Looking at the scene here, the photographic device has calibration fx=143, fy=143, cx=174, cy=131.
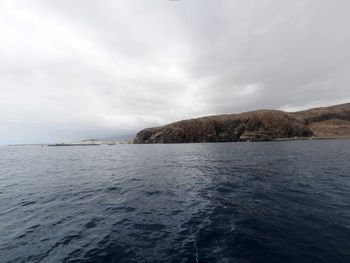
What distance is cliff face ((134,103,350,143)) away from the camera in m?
135

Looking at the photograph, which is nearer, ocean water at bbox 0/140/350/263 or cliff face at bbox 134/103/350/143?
ocean water at bbox 0/140/350/263

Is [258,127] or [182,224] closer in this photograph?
[182,224]

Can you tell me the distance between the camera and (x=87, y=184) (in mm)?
16531

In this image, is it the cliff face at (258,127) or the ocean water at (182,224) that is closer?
the ocean water at (182,224)

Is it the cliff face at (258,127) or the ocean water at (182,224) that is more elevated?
the cliff face at (258,127)

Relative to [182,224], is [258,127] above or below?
above

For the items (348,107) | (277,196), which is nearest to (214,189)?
(277,196)

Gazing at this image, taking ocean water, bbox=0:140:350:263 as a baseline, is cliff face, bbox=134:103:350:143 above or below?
above

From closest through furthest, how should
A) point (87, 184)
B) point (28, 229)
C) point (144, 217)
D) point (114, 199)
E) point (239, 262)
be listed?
point (239, 262)
point (28, 229)
point (144, 217)
point (114, 199)
point (87, 184)

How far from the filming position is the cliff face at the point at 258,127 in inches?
5315

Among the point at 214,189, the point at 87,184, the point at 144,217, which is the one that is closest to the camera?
the point at 144,217

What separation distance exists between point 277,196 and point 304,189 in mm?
3382

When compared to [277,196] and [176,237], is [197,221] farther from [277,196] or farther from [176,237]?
[277,196]

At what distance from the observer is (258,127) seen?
138m
